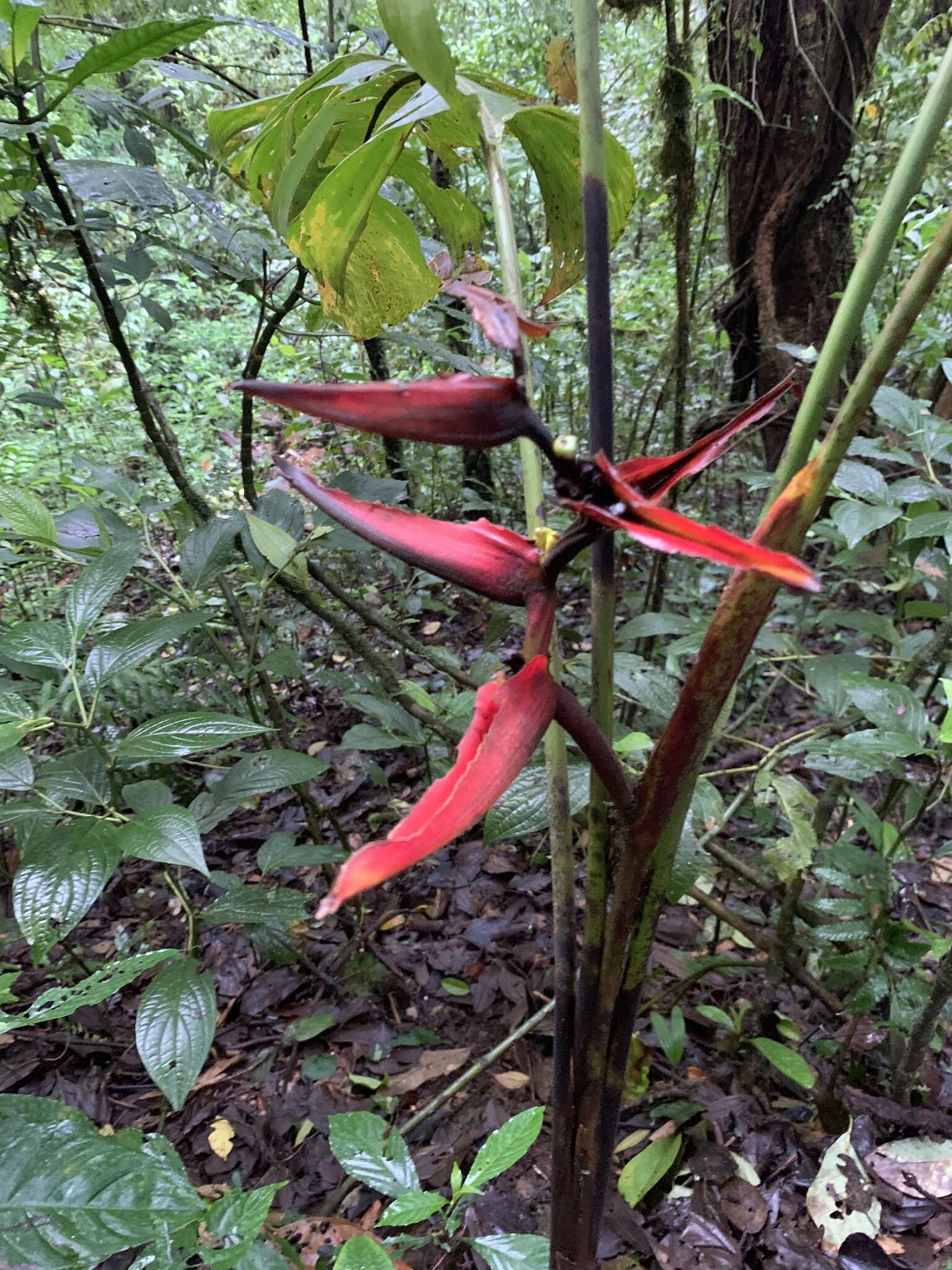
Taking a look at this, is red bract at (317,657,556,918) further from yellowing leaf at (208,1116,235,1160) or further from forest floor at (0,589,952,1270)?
yellowing leaf at (208,1116,235,1160)

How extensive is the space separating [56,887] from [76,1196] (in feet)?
0.67

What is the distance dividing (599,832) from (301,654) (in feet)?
4.63

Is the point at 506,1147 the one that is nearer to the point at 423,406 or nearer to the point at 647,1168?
the point at 647,1168

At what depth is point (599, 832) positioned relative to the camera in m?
0.47

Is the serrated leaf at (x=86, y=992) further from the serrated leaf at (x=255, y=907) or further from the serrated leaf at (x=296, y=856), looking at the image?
the serrated leaf at (x=296, y=856)

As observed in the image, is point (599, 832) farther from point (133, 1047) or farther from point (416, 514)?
point (133, 1047)

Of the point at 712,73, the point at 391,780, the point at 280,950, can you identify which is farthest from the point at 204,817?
the point at 712,73

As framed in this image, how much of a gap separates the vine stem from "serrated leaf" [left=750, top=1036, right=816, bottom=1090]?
40 centimetres

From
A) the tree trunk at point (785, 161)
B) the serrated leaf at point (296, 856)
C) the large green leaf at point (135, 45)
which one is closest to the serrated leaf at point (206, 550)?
the serrated leaf at point (296, 856)

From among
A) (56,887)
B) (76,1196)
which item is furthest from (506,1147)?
(56,887)

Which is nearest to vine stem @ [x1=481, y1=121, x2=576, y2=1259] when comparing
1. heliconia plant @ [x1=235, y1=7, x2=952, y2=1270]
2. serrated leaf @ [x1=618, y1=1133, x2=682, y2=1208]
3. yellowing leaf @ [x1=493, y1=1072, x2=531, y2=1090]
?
heliconia plant @ [x1=235, y1=7, x2=952, y2=1270]

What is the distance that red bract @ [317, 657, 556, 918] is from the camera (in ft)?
0.70

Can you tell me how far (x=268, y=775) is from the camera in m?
0.79

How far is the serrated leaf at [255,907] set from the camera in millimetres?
707
